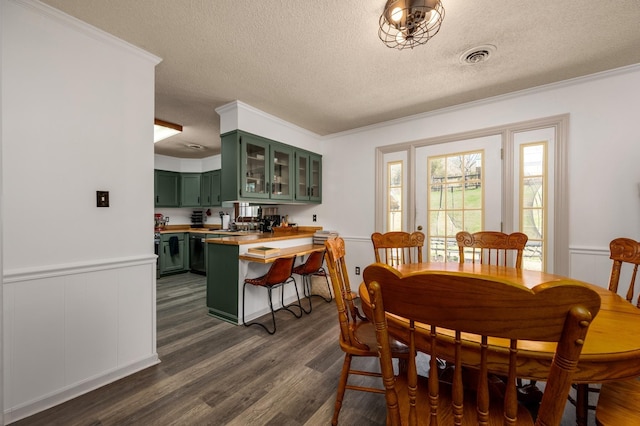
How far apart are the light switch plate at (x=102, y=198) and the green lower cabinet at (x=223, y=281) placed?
127 centimetres

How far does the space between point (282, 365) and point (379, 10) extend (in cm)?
263

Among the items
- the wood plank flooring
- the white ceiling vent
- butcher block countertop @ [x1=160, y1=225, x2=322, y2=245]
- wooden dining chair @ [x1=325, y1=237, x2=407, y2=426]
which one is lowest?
the wood plank flooring

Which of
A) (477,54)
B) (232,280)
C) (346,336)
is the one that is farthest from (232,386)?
(477,54)

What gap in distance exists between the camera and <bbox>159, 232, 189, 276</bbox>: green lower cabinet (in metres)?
4.96

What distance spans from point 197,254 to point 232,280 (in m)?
2.81

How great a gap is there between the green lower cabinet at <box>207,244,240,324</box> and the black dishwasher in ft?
7.25

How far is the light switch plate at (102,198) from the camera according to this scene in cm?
181

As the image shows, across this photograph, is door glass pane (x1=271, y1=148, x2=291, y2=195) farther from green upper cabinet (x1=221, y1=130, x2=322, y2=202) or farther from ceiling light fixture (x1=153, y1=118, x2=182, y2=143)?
ceiling light fixture (x1=153, y1=118, x2=182, y2=143)

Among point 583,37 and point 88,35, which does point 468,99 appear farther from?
point 88,35

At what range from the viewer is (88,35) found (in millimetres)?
1773

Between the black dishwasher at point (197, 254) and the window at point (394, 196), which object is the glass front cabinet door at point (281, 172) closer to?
the window at point (394, 196)

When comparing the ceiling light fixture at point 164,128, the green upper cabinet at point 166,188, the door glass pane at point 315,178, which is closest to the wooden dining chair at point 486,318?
the door glass pane at point 315,178

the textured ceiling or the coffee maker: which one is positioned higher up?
the textured ceiling

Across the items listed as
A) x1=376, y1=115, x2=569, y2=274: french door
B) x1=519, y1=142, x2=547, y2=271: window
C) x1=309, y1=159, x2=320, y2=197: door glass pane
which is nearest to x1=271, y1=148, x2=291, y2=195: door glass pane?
x1=309, y1=159, x2=320, y2=197: door glass pane
